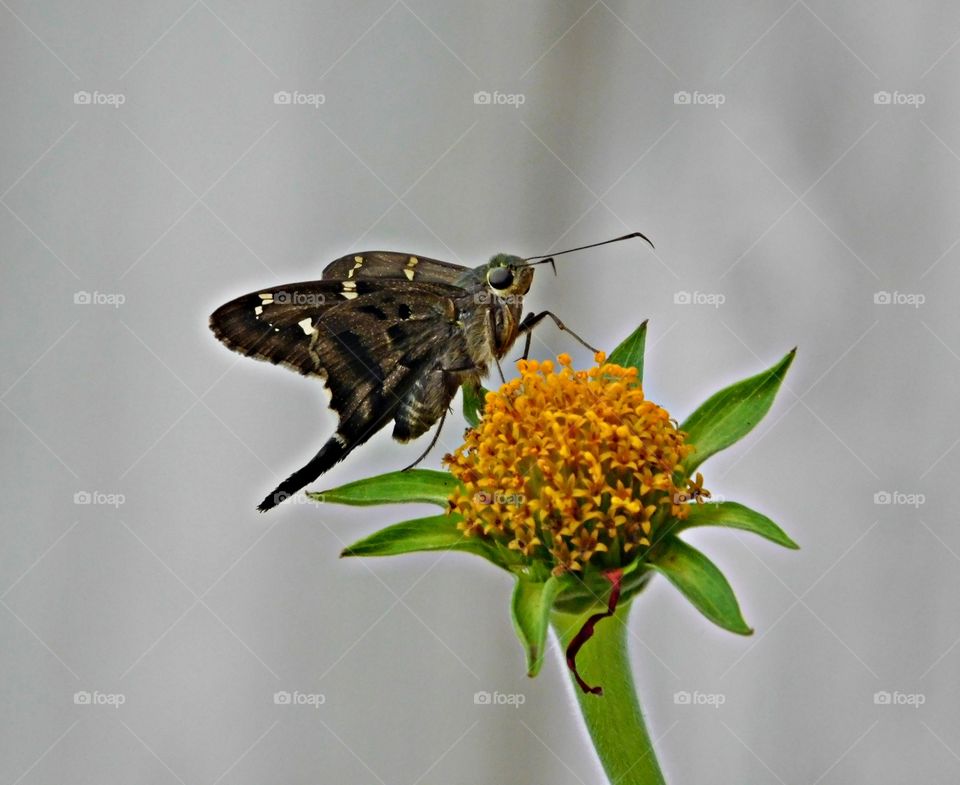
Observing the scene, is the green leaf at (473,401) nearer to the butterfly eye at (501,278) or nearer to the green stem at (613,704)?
the butterfly eye at (501,278)

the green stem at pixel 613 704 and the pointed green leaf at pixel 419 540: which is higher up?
the pointed green leaf at pixel 419 540

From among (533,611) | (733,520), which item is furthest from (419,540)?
(733,520)

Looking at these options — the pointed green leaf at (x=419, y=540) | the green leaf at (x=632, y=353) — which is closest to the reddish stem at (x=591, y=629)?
the pointed green leaf at (x=419, y=540)

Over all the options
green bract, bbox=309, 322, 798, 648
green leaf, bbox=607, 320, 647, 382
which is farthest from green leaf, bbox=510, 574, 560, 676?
green leaf, bbox=607, 320, 647, 382

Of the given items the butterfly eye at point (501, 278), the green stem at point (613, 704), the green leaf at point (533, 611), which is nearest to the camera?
the green leaf at point (533, 611)

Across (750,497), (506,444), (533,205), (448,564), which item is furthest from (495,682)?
(506,444)

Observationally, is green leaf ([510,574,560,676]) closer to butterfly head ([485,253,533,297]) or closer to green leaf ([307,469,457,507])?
green leaf ([307,469,457,507])
